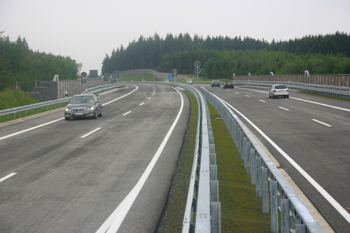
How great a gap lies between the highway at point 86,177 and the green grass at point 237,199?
43.3 inches

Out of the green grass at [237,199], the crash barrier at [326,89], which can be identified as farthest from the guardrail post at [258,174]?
the crash barrier at [326,89]

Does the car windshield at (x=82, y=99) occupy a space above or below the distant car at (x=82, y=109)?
above

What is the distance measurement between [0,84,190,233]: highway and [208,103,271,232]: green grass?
3.61 feet

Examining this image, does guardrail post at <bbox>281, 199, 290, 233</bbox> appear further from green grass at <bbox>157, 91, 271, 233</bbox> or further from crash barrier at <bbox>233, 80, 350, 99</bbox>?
crash barrier at <bbox>233, 80, 350, 99</bbox>

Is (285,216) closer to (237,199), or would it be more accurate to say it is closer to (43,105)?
(237,199)

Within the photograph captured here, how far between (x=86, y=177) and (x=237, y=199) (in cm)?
363

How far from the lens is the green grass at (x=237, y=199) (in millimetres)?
5516

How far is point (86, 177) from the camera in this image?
8594 millimetres

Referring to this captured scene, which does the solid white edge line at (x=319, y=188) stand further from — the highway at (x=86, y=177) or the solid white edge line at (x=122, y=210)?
the solid white edge line at (x=122, y=210)

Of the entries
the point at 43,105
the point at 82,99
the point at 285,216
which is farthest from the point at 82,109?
the point at 285,216

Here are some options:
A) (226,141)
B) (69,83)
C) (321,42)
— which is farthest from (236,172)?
→ (321,42)

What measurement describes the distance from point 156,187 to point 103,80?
164 ft

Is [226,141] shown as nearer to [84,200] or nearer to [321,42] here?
[84,200]

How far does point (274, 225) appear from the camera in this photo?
4977mm
